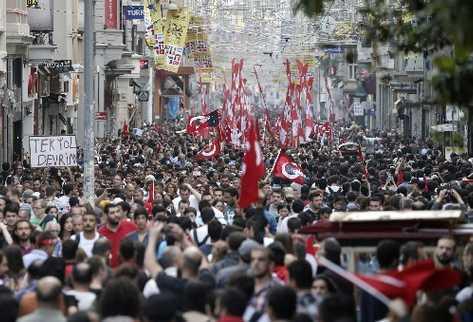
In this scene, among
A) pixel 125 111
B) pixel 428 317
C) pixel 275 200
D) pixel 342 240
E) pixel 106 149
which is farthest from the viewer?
pixel 125 111

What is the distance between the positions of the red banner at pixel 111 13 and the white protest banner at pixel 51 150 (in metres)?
40.6

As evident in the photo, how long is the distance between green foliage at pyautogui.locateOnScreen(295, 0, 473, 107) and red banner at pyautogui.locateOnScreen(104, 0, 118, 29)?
55.3m

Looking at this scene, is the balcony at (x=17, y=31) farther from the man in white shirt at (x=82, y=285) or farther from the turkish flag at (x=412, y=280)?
the turkish flag at (x=412, y=280)

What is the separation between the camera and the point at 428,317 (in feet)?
30.6

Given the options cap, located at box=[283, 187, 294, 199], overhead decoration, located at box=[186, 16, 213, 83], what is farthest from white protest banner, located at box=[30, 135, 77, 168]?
overhead decoration, located at box=[186, 16, 213, 83]

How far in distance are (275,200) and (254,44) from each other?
340ft

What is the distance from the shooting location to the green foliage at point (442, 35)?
8.36 metres

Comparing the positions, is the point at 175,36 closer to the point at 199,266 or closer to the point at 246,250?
the point at 246,250

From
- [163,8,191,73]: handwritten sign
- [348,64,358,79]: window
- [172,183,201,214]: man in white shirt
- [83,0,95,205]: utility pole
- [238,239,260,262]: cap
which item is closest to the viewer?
[238,239,260,262]: cap

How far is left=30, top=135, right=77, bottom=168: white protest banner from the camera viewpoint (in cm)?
2781

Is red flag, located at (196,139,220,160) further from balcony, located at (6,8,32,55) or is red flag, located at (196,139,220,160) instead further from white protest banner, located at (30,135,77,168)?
white protest banner, located at (30,135,77,168)

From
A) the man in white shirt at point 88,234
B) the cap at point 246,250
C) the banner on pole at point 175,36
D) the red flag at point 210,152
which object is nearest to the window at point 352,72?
A: the banner on pole at point 175,36

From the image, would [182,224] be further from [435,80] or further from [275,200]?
[435,80]

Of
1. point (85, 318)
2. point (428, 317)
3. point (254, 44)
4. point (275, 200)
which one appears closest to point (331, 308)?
point (428, 317)
